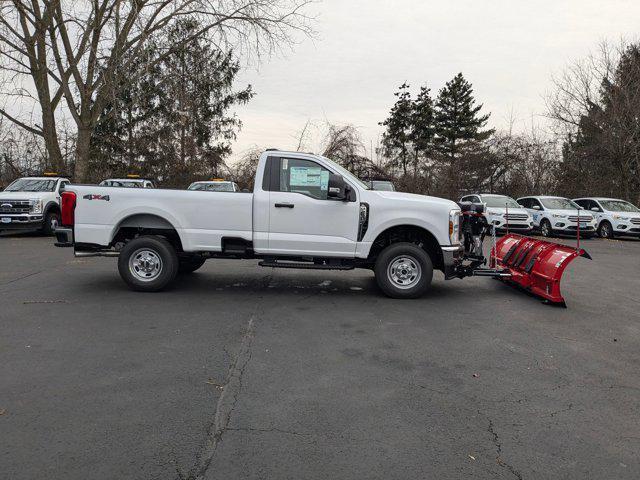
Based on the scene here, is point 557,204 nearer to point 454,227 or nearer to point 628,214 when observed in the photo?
point 628,214

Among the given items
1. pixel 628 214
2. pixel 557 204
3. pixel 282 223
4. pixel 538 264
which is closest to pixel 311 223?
pixel 282 223

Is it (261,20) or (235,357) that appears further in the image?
(261,20)

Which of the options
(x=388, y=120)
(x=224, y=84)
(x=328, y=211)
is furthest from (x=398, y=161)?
(x=328, y=211)

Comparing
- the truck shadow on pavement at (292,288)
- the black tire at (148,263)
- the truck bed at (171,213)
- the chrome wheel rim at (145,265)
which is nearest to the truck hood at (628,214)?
the truck shadow on pavement at (292,288)

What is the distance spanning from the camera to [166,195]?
300 inches

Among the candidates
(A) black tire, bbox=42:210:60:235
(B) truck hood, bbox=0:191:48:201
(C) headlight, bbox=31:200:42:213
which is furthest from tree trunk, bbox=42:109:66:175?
(C) headlight, bbox=31:200:42:213

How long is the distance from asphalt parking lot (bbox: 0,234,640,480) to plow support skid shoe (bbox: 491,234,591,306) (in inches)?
13.3

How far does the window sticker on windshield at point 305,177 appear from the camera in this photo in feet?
25.1

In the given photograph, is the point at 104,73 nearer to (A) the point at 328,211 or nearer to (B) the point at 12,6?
(B) the point at 12,6

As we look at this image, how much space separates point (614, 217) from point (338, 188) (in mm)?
17656

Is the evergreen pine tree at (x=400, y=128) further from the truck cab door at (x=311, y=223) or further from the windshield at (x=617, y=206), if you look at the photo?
the truck cab door at (x=311, y=223)

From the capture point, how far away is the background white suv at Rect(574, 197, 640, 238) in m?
20.3

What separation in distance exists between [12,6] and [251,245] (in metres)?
21.5

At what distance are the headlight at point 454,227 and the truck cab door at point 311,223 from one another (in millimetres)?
1422
